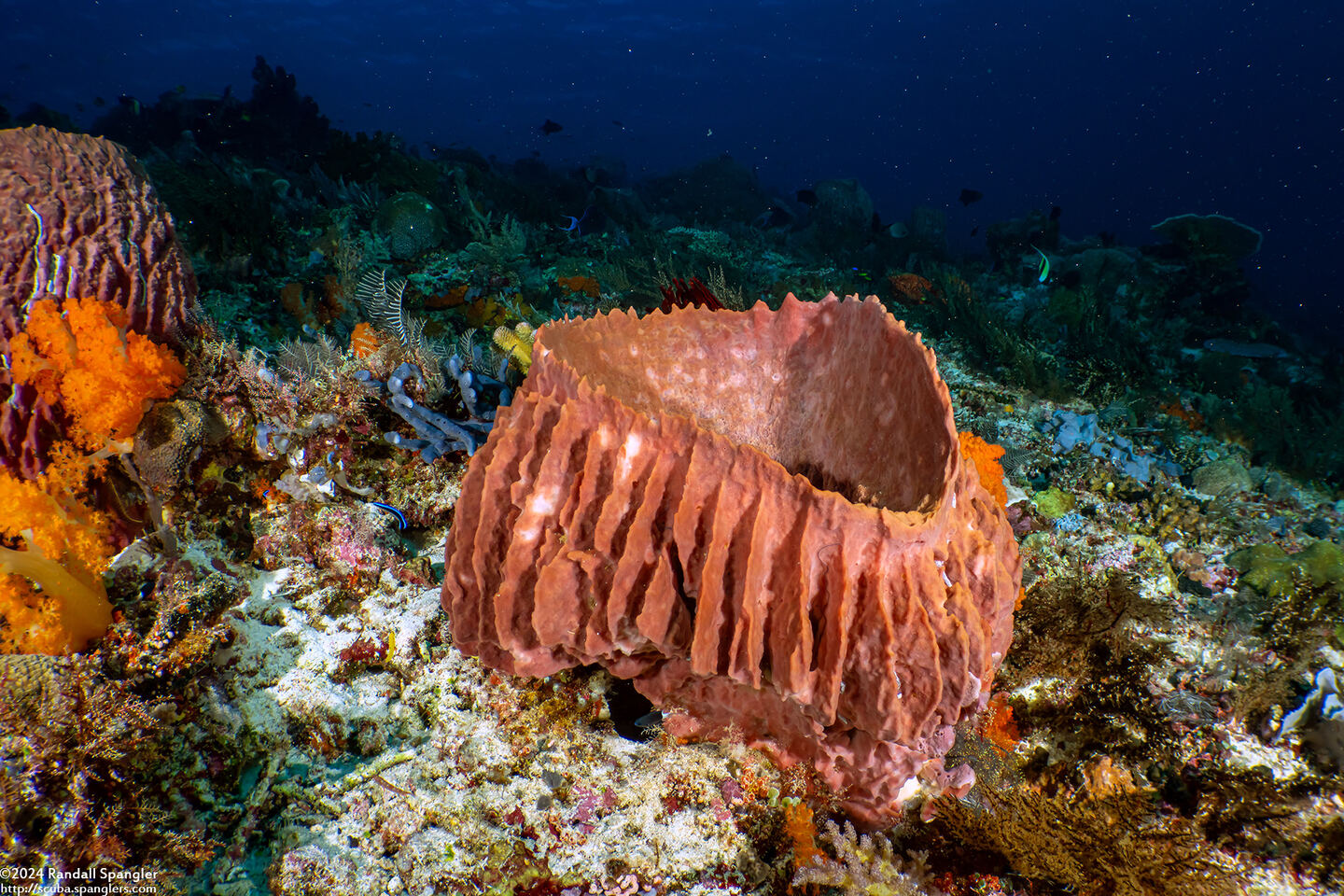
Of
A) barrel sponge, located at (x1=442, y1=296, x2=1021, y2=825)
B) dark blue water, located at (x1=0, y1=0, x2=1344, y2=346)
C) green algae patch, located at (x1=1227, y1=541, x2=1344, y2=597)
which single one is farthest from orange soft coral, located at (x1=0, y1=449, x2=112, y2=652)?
dark blue water, located at (x1=0, y1=0, x2=1344, y2=346)

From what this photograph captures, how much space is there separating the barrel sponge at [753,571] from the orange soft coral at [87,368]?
2.30 m

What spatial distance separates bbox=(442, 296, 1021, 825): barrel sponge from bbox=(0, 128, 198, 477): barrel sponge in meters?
2.76

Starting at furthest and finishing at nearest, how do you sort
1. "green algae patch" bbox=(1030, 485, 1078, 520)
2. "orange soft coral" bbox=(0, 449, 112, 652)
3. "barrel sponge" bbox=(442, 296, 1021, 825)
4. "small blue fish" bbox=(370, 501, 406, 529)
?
1. "green algae patch" bbox=(1030, 485, 1078, 520)
2. "small blue fish" bbox=(370, 501, 406, 529)
3. "orange soft coral" bbox=(0, 449, 112, 652)
4. "barrel sponge" bbox=(442, 296, 1021, 825)

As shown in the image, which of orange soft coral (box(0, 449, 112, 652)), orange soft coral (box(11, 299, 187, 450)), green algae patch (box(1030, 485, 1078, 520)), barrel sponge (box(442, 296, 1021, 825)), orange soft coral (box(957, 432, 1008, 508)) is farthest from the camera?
green algae patch (box(1030, 485, 1078, 520))

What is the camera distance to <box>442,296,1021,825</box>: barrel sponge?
70.2 inches

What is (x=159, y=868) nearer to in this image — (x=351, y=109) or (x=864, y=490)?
(x=864, y=490)

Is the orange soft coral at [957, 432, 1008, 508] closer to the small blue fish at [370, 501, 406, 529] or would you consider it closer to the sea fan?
the small blue fish at [370, 501, 406, 529]

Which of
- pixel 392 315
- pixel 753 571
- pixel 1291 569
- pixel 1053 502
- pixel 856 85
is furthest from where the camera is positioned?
pixel 856 85

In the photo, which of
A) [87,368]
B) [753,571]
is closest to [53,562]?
[87,368]

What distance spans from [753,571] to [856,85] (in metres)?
140

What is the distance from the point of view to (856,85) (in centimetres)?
11500

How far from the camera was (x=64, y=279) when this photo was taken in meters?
3.34

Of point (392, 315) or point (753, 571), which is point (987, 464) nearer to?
point (753, 571)

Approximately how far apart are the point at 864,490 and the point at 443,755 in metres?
2.17
